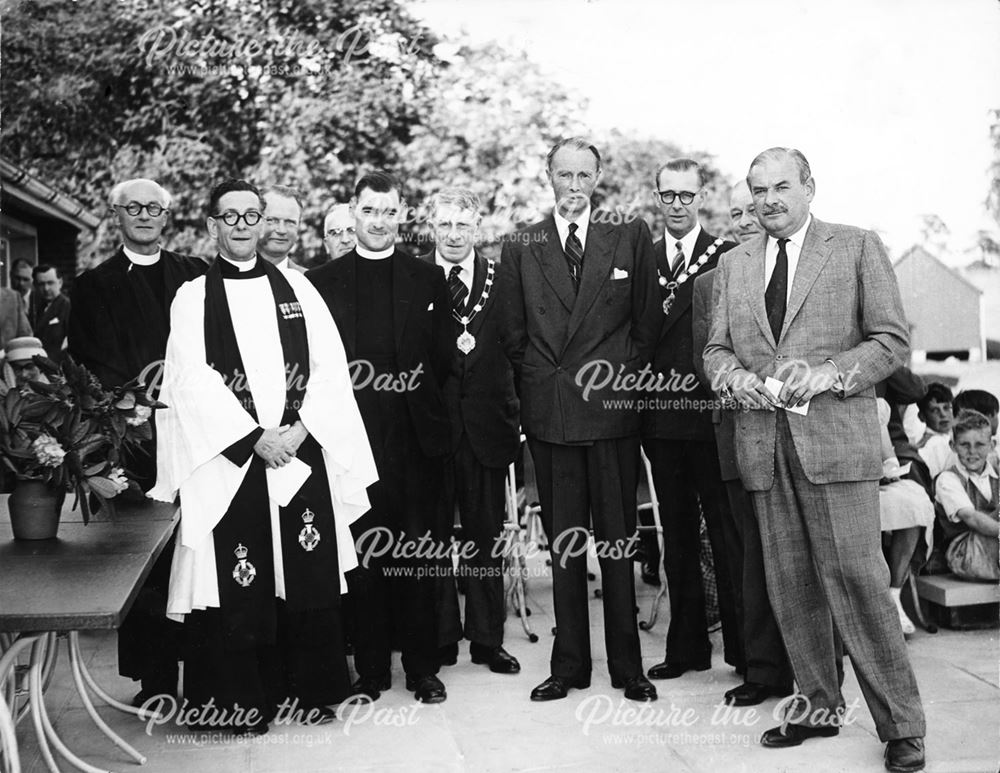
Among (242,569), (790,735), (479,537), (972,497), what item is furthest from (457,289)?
(972,497)

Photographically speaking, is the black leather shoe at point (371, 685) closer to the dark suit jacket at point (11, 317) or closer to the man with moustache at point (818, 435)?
the man with moustache at point (818, 435)

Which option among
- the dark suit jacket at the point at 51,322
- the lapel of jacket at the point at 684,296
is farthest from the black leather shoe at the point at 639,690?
the dark suit jacket at the point at 51,322

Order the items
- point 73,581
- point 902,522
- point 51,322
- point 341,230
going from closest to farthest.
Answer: point 73,581, point 902,522, point 341,230, point 51,322

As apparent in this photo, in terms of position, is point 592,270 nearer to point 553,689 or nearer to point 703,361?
point 703,361

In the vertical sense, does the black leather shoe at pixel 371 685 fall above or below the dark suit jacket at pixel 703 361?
below

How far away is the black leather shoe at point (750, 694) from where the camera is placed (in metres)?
4.33

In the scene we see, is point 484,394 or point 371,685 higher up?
point 484,394

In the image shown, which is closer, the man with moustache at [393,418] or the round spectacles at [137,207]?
the man with moustache at [393,418]

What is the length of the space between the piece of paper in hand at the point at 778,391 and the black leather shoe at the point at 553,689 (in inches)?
60.8

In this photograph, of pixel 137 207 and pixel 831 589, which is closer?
pixel 831 589

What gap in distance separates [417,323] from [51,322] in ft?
15.5

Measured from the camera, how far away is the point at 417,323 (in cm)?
468

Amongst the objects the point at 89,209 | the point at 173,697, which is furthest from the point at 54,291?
the point at 173,697

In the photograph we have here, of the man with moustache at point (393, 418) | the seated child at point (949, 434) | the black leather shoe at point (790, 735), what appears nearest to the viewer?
the black leather shoe at point (790, 735)
